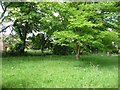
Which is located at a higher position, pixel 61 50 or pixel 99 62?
pixel 61 50

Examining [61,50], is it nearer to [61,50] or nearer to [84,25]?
[61,50]

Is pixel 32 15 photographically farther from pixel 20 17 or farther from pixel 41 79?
pixel 41 79

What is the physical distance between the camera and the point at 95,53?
28.9 ft

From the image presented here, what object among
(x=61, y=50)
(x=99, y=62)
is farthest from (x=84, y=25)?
(x=61, y=50)

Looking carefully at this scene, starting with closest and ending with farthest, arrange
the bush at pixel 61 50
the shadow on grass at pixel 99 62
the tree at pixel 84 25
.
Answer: the tree at pixel 84 25 → the shadow on grass at pixel 99 62 → the bush at pixel 61 50

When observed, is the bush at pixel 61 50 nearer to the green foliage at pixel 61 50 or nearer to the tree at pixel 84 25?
the green foliage at pixel 61 50

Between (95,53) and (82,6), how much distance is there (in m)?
3.45

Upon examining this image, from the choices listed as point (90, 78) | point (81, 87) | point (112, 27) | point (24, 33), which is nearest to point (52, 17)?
point (112, 27)

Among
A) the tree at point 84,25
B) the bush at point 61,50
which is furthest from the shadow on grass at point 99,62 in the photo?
the bush at point 61,50

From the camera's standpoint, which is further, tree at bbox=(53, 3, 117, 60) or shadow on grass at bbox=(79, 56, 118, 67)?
shadow on grass at bbox=(79, 56, 118, 67)

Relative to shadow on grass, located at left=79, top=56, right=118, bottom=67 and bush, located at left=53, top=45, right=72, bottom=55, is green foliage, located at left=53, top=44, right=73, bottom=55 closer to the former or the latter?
bush, located at left=53, top=45, right=72, bottom=55

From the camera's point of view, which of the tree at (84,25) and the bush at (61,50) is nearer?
the tree at (84,25)

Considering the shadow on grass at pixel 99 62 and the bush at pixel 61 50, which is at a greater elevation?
the bush at pixel 61 50

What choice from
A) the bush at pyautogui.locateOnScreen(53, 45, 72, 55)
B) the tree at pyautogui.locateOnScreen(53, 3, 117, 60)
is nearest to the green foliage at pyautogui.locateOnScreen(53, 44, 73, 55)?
the bush at pyautogui.locateOnScreen(53, 45, 72, 55)
